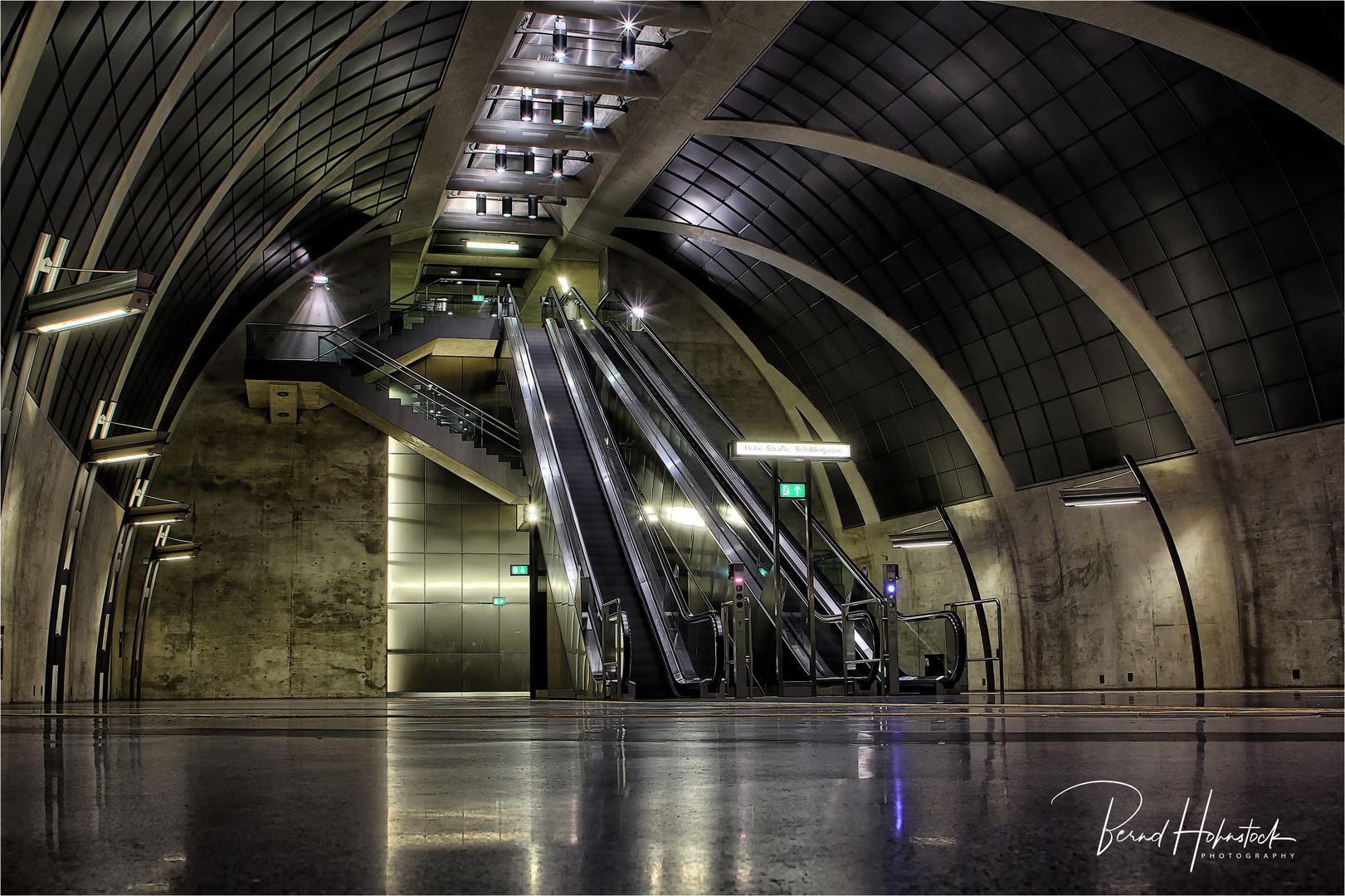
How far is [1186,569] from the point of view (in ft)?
73.3

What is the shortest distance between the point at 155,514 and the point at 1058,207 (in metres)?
19.3

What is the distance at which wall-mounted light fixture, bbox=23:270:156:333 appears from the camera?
429 inches

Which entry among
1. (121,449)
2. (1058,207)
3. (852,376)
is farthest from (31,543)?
(852,376)

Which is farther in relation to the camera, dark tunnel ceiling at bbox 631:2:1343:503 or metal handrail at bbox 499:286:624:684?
dark tunnel ceiling at bbox 631:2:1343:503

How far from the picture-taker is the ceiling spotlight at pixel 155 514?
21844mm

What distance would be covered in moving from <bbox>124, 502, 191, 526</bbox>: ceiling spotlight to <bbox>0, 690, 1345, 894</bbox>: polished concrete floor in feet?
63.9

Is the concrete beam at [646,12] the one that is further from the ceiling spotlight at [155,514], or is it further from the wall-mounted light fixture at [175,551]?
the wall-mounted light fixture at [175,551]

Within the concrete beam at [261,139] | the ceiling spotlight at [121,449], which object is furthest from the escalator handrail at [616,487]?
the concrete beam at [261,139]

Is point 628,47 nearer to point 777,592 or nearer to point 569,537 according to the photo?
point 569,537

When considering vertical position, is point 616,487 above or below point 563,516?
above

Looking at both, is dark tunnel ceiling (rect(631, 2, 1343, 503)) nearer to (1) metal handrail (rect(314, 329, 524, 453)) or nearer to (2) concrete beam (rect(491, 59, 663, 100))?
(2) concrete beam (rect(491, 59, 663, 100))

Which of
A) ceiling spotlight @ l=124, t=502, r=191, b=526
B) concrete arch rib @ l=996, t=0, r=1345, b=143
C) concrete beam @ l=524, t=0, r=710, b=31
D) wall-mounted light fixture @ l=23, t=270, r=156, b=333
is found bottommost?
ceiling spotlight @ l=124, t=502, r=191, b=526

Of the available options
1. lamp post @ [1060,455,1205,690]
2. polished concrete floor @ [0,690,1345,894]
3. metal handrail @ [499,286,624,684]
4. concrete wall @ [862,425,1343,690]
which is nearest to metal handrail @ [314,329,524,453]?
metal handrail @ [499,286,624,684]

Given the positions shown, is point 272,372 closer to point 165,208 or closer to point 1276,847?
point 165,208
